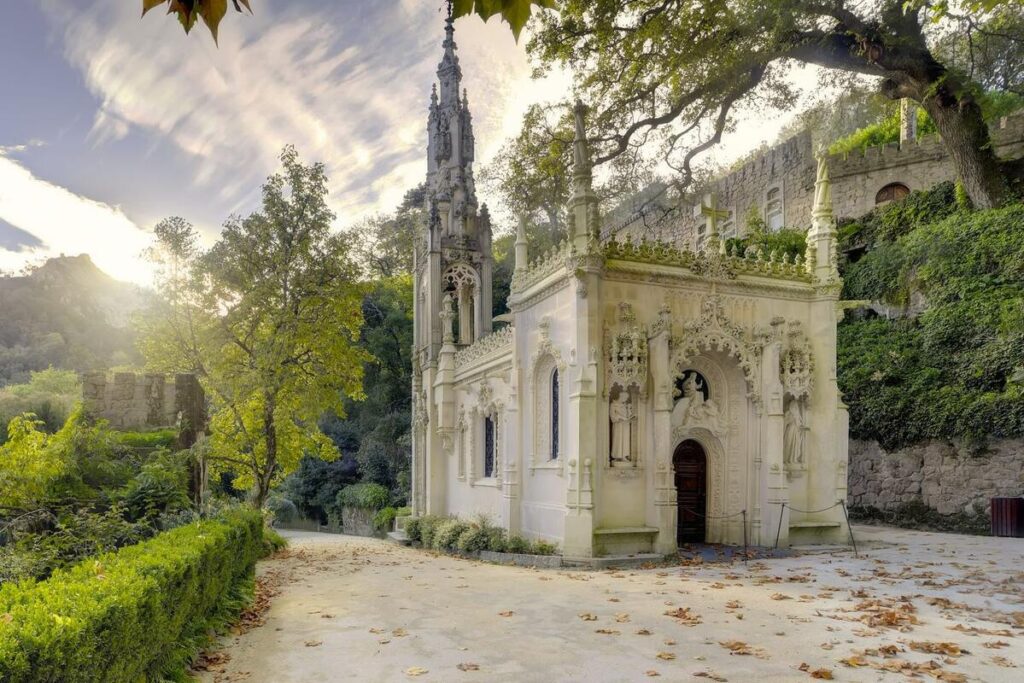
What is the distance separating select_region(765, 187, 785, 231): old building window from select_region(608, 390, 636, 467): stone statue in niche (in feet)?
92.6

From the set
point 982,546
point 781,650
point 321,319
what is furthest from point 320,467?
point 781,650

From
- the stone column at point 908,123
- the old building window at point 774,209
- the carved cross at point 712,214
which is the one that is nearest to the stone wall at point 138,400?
the carved cross at point 712,214

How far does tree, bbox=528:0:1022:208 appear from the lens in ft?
59.6

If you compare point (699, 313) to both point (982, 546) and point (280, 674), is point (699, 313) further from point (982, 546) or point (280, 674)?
point (280, 674)

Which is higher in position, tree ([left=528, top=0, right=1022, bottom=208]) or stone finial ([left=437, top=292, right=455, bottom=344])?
tree ([left=528, top=0, right=1022, bottom=208])

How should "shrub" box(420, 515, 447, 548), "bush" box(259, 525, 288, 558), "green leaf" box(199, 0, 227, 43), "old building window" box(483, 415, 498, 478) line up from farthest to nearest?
"shrub" box(420, 515, 447, 548) < "old building window" box(483, 415, 498, 478) < "bush" box(259, 525, 288, 558) < "green leaf" box(199, 0, 227, 43)

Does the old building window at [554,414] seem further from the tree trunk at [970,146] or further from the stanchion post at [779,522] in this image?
the tree trunk at [970,146]

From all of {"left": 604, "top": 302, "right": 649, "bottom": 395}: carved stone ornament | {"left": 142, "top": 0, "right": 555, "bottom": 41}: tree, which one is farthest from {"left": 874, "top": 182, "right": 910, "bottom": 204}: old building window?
{"left": 142, "top": 0, "right": 555, "bottom": 41}: tree

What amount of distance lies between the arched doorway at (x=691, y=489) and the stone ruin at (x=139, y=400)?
10878 millimetres

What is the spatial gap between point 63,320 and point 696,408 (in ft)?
213

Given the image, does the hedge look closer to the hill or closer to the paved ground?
the paved ground

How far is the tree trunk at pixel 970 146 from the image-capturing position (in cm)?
1988

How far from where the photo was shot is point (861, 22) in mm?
18375

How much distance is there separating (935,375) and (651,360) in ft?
34.4
